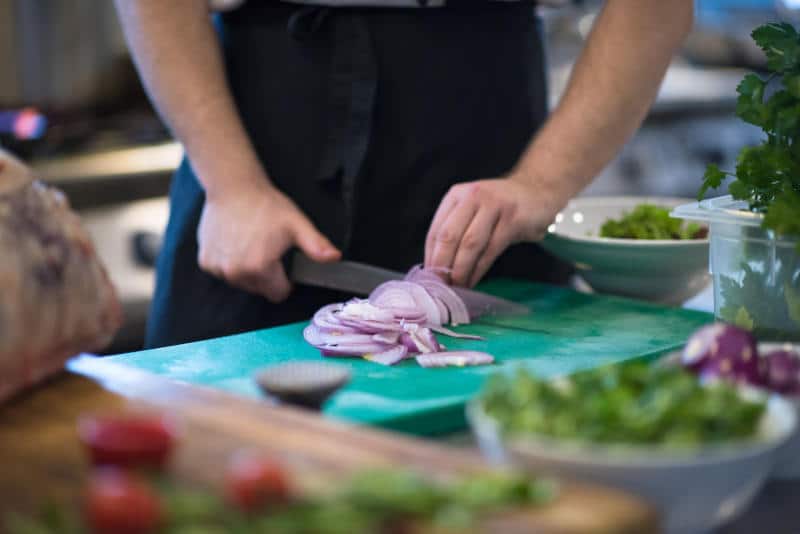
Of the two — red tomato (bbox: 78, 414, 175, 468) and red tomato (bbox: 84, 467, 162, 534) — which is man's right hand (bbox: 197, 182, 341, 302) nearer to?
red tomato (bbox: 78, 414, 175, 468)

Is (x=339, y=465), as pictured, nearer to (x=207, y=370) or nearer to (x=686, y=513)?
(x=686, y=513)

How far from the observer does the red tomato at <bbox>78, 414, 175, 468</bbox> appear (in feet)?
2.61

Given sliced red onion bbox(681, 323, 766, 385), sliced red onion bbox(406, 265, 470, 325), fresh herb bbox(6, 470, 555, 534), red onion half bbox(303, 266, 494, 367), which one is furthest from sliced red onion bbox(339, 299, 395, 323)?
fresh herb bbox(6, 470, 555, 534)

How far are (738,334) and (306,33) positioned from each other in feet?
3.04

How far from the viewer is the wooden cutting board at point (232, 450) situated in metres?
0.72

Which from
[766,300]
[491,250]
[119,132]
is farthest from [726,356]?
[119,132]

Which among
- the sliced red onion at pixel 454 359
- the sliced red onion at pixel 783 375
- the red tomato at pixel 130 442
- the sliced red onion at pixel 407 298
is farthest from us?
the sliced red onion at pixel 407 298

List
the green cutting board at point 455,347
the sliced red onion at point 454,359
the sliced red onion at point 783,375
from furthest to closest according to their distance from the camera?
the sliced red onion at point 454,359 < the green cutting board at point 455,347 < the sliced red onion at point 783,375

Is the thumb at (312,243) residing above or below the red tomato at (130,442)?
below

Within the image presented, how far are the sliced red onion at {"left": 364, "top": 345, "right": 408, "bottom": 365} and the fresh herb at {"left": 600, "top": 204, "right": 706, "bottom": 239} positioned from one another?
540 mm

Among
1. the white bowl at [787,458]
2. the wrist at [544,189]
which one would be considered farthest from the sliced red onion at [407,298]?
the white bowl at [787,458]

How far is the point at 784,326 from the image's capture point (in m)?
1.23

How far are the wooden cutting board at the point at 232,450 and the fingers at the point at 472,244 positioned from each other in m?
0.60

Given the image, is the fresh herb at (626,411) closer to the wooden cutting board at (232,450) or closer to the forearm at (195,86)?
the wooden cutting board at (232,450)
